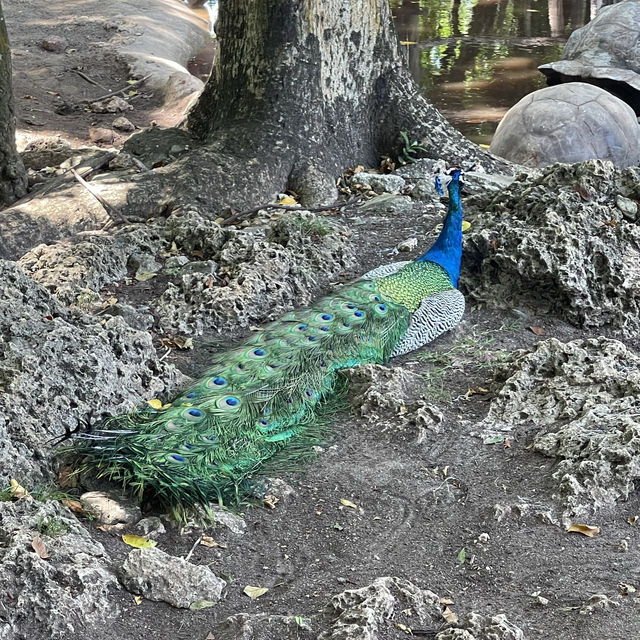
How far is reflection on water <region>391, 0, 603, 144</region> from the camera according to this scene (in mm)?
12898

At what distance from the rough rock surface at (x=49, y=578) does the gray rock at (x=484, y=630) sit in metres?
1.18

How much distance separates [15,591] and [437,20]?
1747cm

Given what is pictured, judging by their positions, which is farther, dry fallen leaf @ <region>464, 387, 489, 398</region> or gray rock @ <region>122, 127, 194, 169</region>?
gray rock @ <region>122, 127, 194, 169</region>

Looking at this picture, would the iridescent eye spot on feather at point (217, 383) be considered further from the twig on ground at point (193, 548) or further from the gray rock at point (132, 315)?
the gray rock at point (132, 315)

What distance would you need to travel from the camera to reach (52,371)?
426 centimetres

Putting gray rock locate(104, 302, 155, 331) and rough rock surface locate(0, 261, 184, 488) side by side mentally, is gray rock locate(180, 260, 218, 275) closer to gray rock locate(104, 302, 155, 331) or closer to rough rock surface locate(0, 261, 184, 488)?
gray rock locate(104, 302, 155, 331)

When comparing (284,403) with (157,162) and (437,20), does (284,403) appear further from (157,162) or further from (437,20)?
(437,20)

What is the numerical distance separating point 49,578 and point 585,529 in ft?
7.03

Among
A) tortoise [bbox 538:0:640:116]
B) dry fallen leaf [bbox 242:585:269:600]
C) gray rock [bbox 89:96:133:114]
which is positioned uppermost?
tortoise [bbox 538:0:640:116]

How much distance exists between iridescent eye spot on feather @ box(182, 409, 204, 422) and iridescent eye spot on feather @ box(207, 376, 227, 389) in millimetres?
269

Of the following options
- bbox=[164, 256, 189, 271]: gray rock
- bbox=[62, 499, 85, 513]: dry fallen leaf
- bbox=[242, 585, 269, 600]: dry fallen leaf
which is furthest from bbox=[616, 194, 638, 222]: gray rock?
bbox=[62, 499, 85, 513]: dry fallen leaf

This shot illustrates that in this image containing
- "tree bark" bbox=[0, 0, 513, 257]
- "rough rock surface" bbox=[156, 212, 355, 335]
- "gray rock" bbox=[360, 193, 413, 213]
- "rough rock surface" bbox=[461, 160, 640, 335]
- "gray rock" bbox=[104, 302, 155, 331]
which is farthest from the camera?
"gray rock" bbox=[360, 193, 413, 213]

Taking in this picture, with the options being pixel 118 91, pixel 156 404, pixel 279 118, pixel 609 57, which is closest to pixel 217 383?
pixel 156 404

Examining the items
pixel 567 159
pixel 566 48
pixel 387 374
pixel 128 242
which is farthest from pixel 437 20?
pixel 387 374
